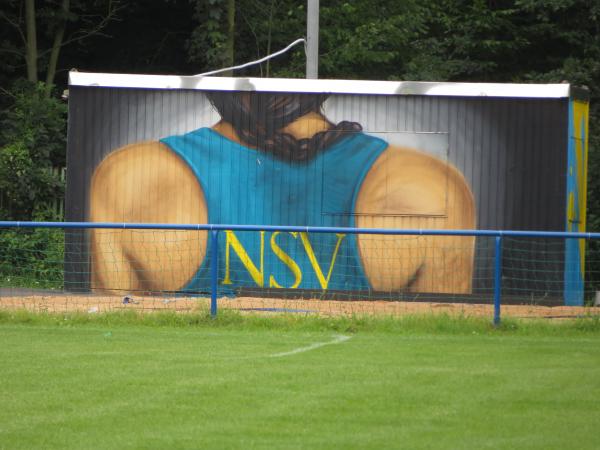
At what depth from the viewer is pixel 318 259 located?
47.3 ft

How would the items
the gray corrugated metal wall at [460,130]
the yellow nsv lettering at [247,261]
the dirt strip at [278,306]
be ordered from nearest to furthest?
1. the dirt strip at [278,306]
2. the gray corrugated metal wall at [460,130]
3. the yellow nsv lettering at [247,261]

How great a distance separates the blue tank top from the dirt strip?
0.55 m

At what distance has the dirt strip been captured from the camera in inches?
482

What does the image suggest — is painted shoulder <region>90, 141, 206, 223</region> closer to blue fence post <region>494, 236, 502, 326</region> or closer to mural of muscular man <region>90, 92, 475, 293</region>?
mural of muscular man <region>90, 92, 475, 293</region>

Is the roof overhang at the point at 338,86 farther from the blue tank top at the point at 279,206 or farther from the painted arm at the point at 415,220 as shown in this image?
the painted arm at the point at 415,220

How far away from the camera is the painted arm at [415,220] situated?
46.7 feet

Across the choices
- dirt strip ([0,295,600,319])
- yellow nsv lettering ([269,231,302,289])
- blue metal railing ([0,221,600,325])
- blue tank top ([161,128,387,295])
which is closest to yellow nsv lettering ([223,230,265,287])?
blue tank top ([161,128,387,295])

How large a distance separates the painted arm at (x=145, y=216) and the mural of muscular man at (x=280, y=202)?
0.05ft

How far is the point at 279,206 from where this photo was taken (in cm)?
1484

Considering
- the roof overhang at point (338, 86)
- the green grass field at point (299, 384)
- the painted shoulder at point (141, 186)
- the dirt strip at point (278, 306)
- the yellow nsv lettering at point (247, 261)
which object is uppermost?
the roof overhang at point (338, 86)

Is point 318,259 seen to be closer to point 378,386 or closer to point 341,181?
point 341,181

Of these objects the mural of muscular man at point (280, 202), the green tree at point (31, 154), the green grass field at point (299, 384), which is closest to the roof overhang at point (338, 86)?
the mural of muscular man at point (280, 202)

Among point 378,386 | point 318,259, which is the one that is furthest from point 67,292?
point 378,386

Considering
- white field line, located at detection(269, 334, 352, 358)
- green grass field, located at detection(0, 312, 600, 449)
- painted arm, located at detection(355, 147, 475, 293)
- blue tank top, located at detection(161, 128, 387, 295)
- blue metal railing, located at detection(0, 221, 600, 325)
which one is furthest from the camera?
blue tank top, located at detection(161, 128, 387, 295)
